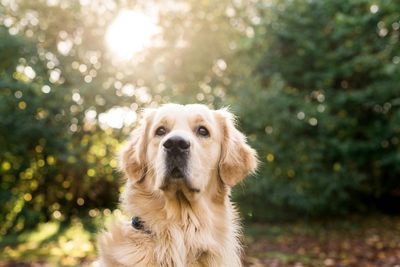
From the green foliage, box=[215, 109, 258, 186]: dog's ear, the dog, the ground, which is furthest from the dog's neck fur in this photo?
the green foliage

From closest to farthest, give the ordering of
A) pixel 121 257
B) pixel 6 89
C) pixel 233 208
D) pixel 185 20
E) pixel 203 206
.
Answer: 1. pixel 121 257
2. pixel 203 206
3. pixel 233 208
4. pixel 6 89
5. pixel 185 20

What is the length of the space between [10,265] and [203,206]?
632cm

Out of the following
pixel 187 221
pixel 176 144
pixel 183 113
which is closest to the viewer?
pixel 176 144

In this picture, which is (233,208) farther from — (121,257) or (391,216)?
(391,216)

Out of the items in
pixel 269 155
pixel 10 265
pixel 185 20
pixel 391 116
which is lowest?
pixel 10 265

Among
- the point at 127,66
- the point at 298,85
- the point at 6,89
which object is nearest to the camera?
the point at 6,89

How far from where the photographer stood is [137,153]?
4.09 m

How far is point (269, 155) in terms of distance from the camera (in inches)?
513

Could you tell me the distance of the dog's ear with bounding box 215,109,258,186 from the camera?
406 cm

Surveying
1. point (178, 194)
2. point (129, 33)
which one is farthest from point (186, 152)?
point (129, 33)

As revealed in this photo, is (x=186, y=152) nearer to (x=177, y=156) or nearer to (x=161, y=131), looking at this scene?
(x=177, y=156)

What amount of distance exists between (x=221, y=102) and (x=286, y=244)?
356 cm

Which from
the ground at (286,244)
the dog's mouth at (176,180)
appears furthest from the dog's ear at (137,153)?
the ground at (286,244)

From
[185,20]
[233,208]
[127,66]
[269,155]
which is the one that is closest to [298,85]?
[269,155]
